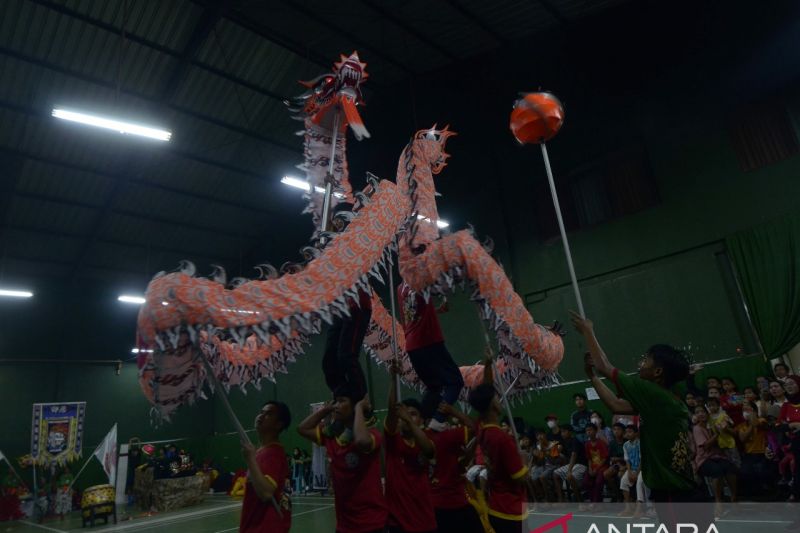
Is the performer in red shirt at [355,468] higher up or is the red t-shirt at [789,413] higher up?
the performer in red shirt at [355,468]

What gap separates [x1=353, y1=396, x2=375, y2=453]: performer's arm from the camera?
2346 millimetres

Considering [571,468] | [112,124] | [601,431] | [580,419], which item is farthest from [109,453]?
[601,431]

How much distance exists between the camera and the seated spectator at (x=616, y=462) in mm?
6047

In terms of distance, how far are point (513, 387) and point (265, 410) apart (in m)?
1.60

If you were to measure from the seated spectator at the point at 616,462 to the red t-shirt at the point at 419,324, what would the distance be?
4.37 m

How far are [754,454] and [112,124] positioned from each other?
825 centimetres

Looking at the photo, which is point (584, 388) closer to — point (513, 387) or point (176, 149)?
point (513, 387)

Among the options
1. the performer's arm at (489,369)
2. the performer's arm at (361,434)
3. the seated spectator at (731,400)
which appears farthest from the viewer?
the seated spectator at (731,400)

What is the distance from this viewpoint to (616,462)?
20.0 feet

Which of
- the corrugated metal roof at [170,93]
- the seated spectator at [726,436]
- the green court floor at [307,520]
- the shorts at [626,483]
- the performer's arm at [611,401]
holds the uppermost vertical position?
the corrugated metal roof at [170,93]

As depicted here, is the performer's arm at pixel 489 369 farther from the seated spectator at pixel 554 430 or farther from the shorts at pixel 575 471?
the seated spectator at pixel 554 430

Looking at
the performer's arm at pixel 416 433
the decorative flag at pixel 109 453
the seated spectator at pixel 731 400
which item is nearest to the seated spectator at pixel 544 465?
the seated spectator at pixel 731 400

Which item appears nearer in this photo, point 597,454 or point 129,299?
point 597,454

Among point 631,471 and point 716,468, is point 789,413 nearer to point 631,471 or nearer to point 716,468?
point 716,468
